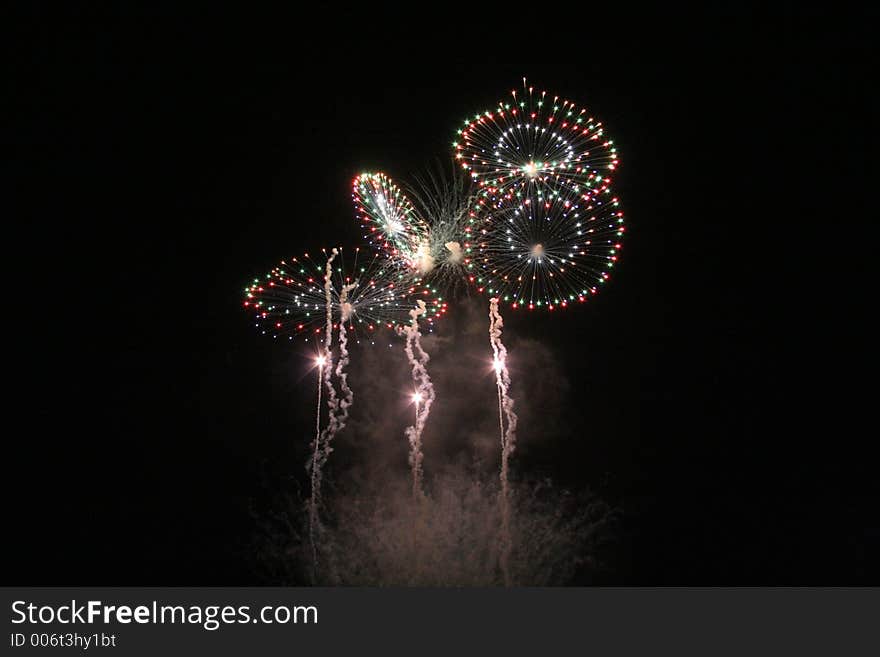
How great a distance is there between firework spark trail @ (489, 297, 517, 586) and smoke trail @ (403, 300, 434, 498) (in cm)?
136

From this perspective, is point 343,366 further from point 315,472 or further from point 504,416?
point 504,416

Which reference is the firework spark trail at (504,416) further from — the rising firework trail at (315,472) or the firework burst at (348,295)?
the rising firework trail at (315,472)

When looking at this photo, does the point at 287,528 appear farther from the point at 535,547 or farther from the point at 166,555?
the point at 535,547

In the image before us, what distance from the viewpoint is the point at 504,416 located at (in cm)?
1388

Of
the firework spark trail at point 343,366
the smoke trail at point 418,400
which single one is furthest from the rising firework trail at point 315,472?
the smoke trail at point 418,400

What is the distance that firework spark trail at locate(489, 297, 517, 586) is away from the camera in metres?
12.6

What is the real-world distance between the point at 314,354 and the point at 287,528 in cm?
339

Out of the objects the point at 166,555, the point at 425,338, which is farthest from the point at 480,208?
the point at 166,555

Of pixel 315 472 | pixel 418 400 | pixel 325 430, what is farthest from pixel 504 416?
pixel 315 472

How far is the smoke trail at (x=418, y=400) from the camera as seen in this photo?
1351 centimetres

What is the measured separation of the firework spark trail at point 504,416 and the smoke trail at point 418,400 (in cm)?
136

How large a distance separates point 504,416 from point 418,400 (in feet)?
5.68

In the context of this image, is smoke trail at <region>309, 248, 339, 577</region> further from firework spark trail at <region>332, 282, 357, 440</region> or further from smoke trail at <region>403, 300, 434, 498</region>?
smoke trail at <region>403, 300, 434, 498</region>

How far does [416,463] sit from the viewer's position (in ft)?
44.7
